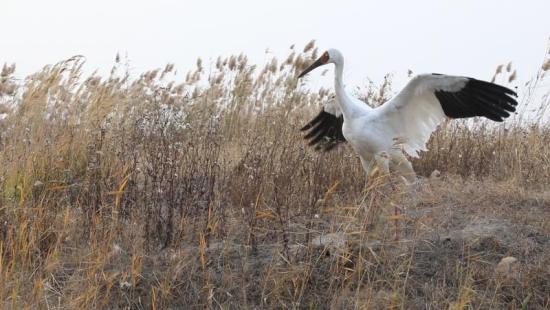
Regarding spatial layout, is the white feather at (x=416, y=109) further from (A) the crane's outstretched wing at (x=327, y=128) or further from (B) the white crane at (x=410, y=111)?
(A) the crane's outstretched wing at (x=327, y=128)

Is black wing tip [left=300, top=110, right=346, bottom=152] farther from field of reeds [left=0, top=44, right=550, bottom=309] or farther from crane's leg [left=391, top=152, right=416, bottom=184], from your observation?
crane's leg [left=391, top=152, right=416, bottom=184]

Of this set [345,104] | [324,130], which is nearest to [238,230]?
[345,104]

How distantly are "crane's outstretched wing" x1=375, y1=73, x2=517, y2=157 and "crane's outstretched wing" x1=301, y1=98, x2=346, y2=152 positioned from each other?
40.7 inches

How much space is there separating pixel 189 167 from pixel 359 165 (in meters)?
2.10

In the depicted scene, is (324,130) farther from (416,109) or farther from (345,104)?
(416,109)

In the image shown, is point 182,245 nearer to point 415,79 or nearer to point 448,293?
point 448,293

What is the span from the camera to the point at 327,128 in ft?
24.0

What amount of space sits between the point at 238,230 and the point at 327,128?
266 centimetres

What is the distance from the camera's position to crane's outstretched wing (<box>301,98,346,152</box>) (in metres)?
7.17

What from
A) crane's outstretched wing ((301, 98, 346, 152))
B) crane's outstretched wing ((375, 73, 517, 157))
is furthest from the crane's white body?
crane's outstretched wing ((301, 98, 346, 152))

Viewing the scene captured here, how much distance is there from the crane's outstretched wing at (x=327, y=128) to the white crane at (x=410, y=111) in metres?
0.77

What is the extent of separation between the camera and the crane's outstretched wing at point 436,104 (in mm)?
5695

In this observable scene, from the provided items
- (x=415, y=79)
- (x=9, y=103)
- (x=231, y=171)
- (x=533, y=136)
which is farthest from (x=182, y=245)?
(x=533, y=136)

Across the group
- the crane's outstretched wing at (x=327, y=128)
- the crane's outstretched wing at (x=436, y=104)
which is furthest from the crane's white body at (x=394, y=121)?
the crane's outstretched wing at (x=327, y=128)
